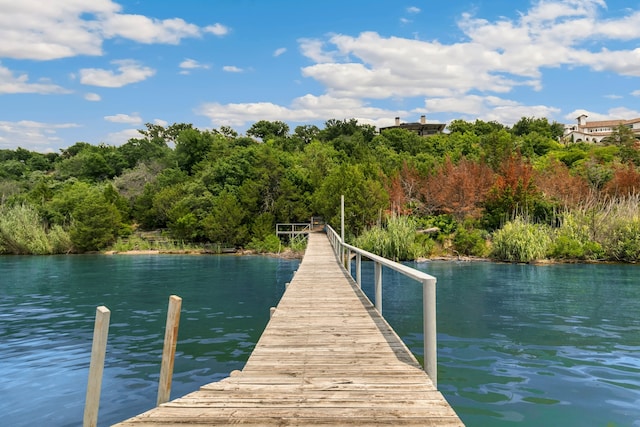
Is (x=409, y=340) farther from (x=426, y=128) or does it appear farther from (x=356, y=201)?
(x=426, y=128)

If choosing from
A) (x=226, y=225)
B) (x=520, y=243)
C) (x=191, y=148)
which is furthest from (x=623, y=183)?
(x=191, y=148)

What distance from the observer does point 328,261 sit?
615 inches

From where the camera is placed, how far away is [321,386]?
3.65m

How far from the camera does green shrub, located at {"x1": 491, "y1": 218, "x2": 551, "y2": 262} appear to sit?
24.5 m

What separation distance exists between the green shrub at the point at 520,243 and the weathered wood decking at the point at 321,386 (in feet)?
68.7

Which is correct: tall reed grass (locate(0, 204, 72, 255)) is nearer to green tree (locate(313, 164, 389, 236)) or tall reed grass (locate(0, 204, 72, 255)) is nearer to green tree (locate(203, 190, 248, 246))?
green tree (locate(203, 190, 248, 246))

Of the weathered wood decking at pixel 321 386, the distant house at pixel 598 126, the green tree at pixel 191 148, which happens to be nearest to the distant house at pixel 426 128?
the distant house at pixel 598 126

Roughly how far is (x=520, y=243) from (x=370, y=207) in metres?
9.44

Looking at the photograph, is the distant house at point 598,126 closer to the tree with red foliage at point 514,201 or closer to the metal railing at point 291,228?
the tree with red foliage at point 514,201

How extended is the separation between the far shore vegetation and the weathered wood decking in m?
20.3

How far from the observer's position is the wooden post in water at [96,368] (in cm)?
336

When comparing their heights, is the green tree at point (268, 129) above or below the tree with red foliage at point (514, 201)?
above

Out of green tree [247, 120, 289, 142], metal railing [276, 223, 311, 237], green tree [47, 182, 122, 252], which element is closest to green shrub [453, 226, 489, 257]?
metal railing [276, 223, 311, 237]

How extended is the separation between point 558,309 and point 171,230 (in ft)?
103
